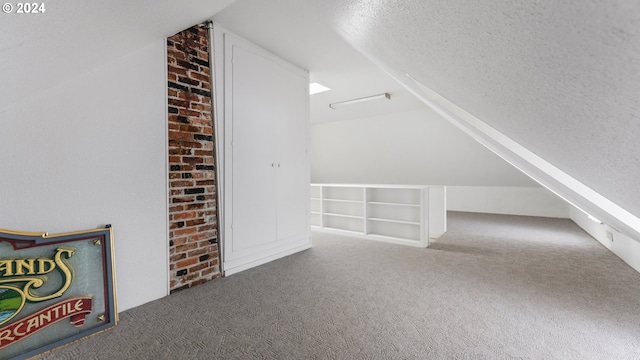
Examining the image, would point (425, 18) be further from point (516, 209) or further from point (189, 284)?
point (516, 209)

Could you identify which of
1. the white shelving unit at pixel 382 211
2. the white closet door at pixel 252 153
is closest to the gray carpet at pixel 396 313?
the white closet door at pixel 252 153

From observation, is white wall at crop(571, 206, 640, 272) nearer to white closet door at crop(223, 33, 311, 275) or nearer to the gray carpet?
the gray carpet

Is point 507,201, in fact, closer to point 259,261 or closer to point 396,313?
point 396,313

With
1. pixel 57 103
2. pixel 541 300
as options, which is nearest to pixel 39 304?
pixel 57 103

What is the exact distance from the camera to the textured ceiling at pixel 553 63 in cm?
39

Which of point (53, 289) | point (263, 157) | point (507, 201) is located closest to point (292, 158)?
point (263, 157)

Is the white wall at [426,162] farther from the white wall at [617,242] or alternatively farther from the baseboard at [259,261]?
the baseboard at [259,261]

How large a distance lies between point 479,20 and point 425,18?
24cm

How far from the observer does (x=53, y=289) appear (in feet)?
5.92

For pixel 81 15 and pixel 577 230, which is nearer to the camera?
pixel 81 15

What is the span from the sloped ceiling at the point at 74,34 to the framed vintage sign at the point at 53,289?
92 centimetres

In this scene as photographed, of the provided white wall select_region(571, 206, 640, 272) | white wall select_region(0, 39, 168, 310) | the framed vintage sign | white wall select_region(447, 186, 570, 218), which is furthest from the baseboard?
white wall select_region(447, 186, 570, 218)

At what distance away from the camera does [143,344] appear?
1786 millimetres

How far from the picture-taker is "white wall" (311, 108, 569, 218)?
596 cm
